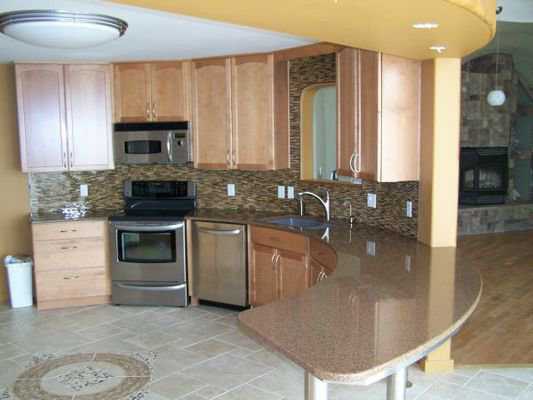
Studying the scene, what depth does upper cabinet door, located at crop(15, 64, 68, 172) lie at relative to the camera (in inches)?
207

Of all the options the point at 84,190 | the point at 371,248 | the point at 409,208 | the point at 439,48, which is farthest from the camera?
the point at 84,190

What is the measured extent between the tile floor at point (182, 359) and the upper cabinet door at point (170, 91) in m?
1.87

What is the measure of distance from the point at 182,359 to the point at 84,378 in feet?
2.26

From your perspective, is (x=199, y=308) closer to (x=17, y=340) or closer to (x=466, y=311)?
(x=17, y=340)

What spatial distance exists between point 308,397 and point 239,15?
146cm

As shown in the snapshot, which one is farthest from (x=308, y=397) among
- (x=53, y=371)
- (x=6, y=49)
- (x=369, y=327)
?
(x=6, y=49)

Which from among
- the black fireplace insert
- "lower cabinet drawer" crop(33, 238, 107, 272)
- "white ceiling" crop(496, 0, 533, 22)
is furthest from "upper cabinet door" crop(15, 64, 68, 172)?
the black fireplace insert

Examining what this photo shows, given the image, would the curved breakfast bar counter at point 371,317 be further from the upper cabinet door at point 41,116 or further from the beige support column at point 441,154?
the upper cabinet door at point 41,116

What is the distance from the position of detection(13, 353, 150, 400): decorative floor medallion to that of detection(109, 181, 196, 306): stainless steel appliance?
1.16 metres

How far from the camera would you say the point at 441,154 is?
3656mm

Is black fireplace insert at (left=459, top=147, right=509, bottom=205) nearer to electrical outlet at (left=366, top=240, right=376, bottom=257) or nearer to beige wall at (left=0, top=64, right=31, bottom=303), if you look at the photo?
electrical outlet at (left=366, top=240, right=376, bottom=257)

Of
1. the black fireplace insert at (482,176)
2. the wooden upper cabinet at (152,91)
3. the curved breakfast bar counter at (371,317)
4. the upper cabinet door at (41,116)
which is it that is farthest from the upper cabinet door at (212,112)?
the black fireplace insert at (482,176)

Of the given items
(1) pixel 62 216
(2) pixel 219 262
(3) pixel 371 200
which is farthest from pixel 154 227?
(3) pixel 371 200

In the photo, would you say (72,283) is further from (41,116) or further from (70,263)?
(41,116)
